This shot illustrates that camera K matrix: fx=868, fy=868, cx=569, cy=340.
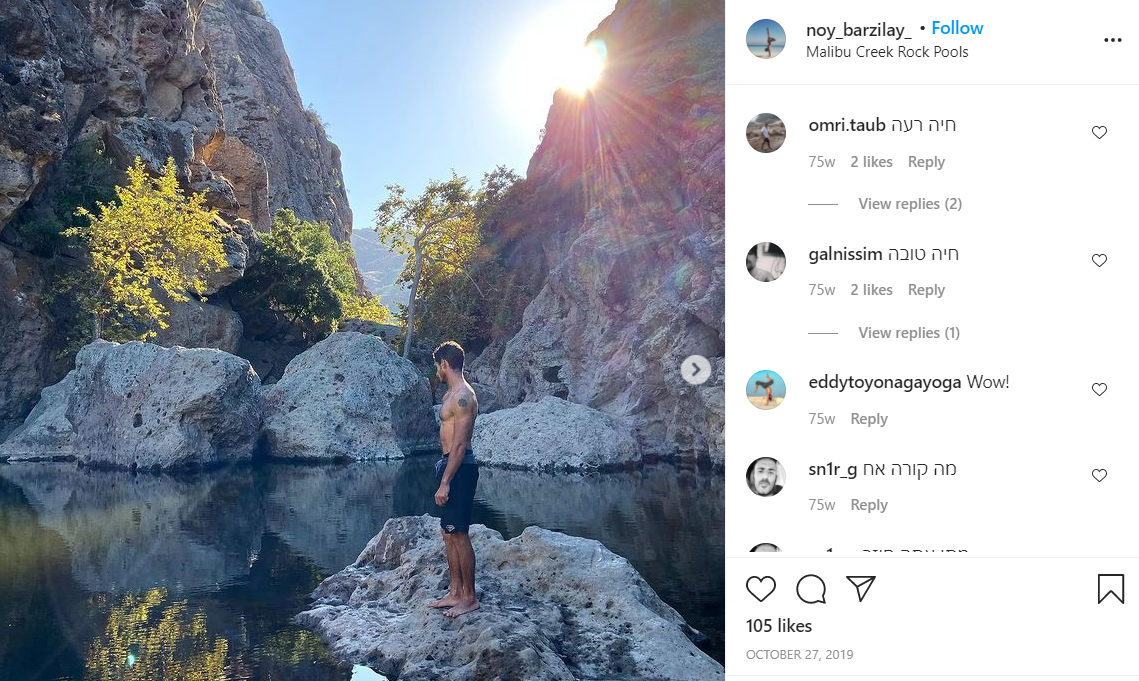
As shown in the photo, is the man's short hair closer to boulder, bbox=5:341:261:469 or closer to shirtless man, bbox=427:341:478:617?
shirtless man, bbox=427:341:478:617

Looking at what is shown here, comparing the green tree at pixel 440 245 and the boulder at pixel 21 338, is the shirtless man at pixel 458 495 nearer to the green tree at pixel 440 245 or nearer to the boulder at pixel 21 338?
the boulder at pixel 21 338

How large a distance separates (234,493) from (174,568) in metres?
7.08

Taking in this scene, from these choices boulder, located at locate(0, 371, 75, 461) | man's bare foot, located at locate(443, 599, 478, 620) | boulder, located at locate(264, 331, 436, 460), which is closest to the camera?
man's bare foot, located at locate(443, 599, 478, 620)

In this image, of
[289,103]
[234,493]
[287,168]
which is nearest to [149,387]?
[234,493]

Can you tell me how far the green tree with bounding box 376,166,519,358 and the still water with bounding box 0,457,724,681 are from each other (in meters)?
21.8

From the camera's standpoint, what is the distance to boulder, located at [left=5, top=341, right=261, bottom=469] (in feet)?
67.5

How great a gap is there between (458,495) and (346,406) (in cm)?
1831
